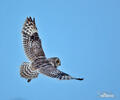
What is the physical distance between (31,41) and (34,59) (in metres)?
0.31

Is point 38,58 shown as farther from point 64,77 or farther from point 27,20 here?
point 64,77

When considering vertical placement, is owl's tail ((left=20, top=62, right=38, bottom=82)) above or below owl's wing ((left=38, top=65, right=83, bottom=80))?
above

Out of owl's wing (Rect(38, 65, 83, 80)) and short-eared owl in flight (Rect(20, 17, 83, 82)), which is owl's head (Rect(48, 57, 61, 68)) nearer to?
short-eared owl in flight (Rect(20, 17, 83, 82))

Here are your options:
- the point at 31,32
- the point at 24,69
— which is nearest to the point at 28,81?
the point at 24,69

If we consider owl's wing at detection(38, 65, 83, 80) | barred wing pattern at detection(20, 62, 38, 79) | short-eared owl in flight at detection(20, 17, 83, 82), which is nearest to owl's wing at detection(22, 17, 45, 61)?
short-eared owl in flight at detection(20, 17, 83, 82)

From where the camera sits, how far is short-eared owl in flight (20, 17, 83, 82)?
3.07 meters

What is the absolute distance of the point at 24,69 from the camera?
339cm

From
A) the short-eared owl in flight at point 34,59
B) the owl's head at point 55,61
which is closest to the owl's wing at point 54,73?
the short-eared owl in flight at point 34,59

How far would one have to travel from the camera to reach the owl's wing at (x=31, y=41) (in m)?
3.49

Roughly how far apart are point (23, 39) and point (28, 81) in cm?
52

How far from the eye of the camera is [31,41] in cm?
368

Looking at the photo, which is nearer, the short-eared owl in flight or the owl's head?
the short-eared owl in flight

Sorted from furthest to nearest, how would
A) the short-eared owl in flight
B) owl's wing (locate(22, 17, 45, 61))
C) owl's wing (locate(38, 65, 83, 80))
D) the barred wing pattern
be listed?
owl's wing (locate(22, 17, 45, 61)), the barred wing pattern, the short-eared owl in flight, owl's wing (locate(38, 65, 83, 80))

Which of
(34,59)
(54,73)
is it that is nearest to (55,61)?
(34,59)
